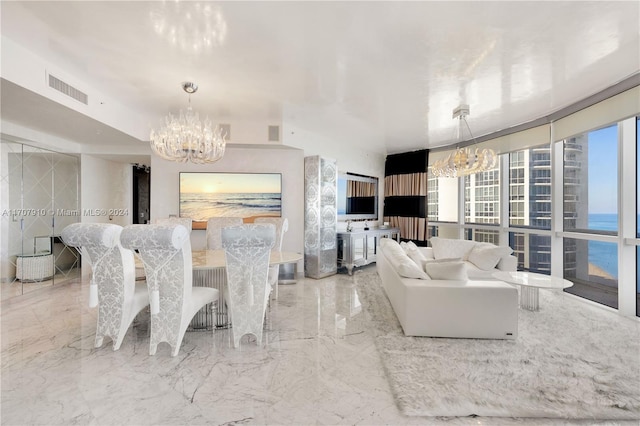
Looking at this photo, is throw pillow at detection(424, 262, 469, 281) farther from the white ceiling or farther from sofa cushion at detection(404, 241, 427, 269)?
the white ceiling

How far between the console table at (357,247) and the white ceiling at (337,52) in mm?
2382

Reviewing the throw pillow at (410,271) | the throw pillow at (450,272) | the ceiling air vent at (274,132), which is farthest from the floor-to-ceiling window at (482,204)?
the ceiling air vent at (274,132)

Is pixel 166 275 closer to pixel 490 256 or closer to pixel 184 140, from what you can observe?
pixel 184 140

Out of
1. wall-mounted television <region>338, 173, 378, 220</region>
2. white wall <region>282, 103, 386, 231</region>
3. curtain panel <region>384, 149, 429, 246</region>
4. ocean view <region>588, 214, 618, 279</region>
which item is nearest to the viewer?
ocean view <region>588, 214, 618, 279</region>

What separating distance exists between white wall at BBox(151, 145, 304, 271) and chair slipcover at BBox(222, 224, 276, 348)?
2465 millimetres

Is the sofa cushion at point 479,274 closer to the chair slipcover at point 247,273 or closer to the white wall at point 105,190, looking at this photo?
the chair slipcover at point 247,273

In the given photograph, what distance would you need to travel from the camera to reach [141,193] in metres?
6.47

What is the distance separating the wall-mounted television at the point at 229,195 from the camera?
4.69 metres

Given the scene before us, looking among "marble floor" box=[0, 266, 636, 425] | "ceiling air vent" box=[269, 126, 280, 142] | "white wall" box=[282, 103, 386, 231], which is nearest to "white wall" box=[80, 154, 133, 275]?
Result: "marble floor" box=[0, 266, 636, 425]

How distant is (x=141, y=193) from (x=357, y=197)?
5.03 metres

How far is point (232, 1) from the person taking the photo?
1899mm

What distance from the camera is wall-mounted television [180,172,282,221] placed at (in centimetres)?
469

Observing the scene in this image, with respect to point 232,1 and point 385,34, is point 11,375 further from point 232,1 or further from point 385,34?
point 385,34

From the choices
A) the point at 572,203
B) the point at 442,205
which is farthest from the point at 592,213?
the point at 442,205
